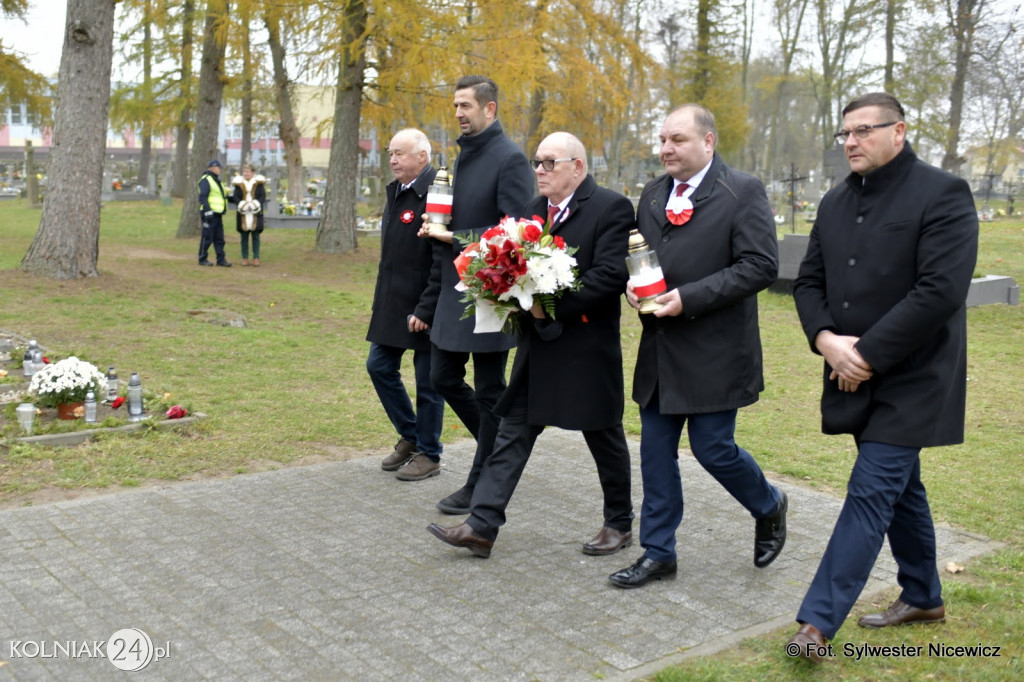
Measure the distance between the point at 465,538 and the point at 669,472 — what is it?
1.02 m

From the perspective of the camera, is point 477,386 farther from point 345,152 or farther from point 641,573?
point 345,152

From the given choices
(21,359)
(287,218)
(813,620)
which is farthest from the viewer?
(287,218)

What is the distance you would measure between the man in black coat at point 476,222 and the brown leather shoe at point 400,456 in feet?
2.95

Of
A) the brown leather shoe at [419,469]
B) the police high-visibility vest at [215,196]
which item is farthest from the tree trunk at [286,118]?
the brown leather shoe at [419,469]

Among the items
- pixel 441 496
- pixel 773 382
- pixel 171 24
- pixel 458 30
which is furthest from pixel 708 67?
pixel 441 496

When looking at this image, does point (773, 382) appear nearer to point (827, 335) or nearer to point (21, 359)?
point (827, 335)

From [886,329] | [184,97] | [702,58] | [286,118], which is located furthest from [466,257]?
[702,58]

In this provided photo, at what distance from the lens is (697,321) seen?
4.82 m

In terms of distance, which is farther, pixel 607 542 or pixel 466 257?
pixel 607 542

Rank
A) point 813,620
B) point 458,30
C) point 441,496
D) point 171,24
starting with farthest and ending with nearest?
point 171,24 < point 458,30 < point 441,496 < point 813,620

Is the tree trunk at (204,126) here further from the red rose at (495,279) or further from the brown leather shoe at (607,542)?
the red rose at (495,279)

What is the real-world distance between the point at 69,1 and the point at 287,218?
49.0ft

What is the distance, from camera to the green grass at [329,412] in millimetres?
4504

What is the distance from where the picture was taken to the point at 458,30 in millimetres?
18125
